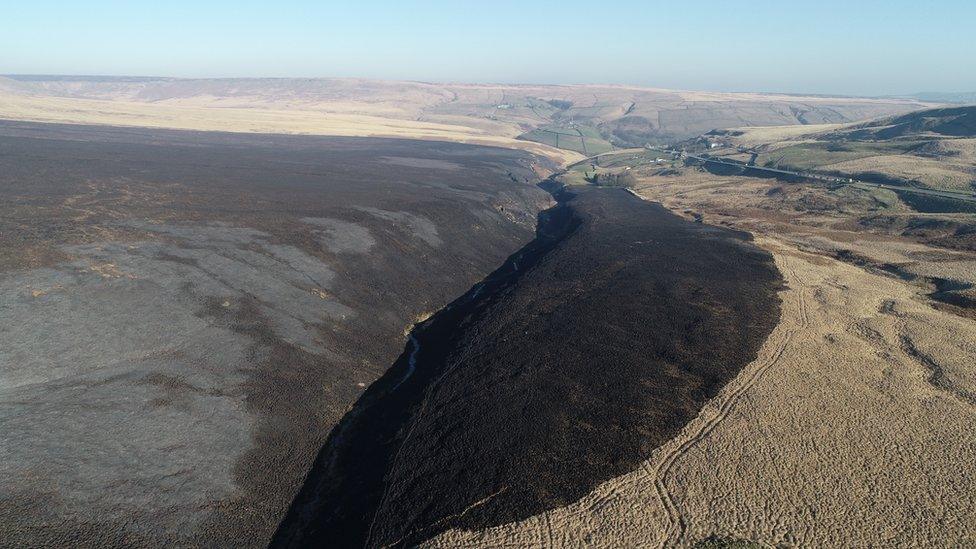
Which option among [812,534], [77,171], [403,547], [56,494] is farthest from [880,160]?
[77,171]

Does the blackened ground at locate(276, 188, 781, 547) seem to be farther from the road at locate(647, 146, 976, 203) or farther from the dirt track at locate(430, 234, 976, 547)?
the road at locate(647, 146, 976, 203)

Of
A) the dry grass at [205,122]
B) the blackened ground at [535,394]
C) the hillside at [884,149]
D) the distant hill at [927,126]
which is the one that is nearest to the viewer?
the blackened ground at [535,394]

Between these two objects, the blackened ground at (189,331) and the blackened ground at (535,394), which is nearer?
the blackened ground at (189,331)

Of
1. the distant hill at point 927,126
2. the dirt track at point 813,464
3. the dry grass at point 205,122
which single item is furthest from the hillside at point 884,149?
the dirt track at point 813,464

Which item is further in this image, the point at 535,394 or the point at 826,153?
the point at 826,153

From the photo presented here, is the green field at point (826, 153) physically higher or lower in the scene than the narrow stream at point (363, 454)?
higher

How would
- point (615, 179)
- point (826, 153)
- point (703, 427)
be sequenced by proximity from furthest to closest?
point (615, 179) < point (826, 153) < point (703, 427)

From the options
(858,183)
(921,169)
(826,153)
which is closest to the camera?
(858,183)

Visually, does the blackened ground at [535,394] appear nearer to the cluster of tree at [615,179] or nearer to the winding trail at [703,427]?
the winding trail at [703,427]

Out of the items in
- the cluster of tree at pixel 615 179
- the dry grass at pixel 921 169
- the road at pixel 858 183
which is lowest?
the cluster of tree at pixel 615 179

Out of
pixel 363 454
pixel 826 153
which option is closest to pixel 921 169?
pixel 826 153

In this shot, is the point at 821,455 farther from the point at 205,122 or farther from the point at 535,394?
the point at 205,122
